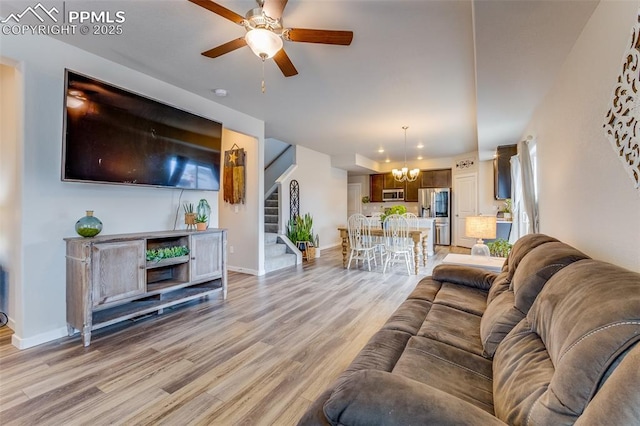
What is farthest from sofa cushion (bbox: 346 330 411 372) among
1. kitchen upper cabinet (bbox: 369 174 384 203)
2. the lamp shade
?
kitchen upper cabinet (bbox: 369 174 384 203)

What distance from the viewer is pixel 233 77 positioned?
3102 millimetres

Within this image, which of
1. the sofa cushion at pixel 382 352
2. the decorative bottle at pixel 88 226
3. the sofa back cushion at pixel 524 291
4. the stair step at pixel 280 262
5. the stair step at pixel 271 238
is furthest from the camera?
the stair step at pixel 271 238

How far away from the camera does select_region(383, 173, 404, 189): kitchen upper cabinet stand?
9062mm

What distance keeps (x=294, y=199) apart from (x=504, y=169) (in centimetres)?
421

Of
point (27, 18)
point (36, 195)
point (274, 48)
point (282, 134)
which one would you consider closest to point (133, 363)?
point (36, 195)

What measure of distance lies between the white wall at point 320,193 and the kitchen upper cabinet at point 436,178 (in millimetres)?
2455

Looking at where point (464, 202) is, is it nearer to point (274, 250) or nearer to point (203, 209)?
point (274, 250)

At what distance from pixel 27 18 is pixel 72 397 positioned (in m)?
2.83

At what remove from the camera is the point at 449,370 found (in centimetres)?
125

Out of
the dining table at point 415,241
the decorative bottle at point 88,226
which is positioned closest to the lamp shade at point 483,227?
the dining table at point 415,241

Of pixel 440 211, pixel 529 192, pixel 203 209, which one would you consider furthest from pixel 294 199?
pixel 440 211

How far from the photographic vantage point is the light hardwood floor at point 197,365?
163cm

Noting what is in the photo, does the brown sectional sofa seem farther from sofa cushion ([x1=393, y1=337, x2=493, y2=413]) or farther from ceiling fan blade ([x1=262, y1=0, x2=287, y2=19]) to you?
ceiling fan blade ([x1=262, y1=0, x2=287, y2=19])

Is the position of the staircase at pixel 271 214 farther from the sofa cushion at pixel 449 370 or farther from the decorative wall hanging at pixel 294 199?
the sofa cushion at pixel 449 370
